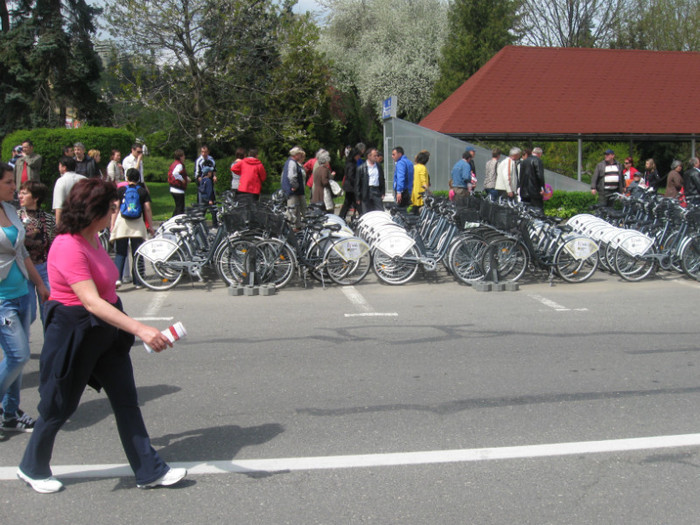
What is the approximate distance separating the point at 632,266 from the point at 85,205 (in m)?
8.98

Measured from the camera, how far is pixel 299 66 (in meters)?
26.2

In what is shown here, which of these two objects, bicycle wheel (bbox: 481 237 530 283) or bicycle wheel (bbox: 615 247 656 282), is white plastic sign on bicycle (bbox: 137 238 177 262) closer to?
bicycle wheel (bbox: 481 237 530 283)

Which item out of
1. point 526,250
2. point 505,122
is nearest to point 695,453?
point 526,250

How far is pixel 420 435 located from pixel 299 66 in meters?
23.0

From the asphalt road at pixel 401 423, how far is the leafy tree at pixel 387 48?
33.4 m

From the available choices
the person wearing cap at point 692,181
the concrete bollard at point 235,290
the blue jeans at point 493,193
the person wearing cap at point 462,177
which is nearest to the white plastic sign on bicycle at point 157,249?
the concrete bollard at point 235,290

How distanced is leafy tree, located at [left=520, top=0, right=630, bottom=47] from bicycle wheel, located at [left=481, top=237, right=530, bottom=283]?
3539 centimetres

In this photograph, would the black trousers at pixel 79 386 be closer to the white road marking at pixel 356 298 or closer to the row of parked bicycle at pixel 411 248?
the white road marking at pixel 356 298

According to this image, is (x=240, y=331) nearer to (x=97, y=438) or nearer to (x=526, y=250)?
(x=97, y=438)

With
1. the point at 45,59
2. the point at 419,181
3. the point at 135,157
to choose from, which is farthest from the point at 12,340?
the point at 45,59

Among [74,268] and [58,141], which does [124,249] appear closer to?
[74,268]

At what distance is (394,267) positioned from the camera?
10.6 metres

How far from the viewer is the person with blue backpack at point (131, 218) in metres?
10.1

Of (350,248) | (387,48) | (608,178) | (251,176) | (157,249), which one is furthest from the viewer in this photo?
(387,48)
